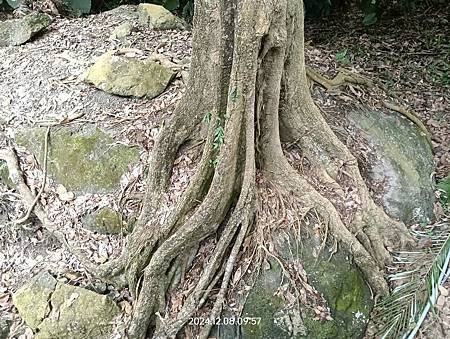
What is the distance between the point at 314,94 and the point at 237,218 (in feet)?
4.33

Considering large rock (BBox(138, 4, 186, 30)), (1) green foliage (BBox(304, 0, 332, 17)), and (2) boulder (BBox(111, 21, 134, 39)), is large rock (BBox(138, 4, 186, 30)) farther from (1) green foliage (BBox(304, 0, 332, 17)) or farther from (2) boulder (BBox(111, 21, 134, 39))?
(1) green foliage (BBox(304, 0, 332, 17))

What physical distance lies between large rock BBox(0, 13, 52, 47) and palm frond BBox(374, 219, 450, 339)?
3.59m

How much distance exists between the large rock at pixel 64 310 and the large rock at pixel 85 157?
25.8 inches

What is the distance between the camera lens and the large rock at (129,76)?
4.04 meters

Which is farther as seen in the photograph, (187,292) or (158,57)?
(158,57)

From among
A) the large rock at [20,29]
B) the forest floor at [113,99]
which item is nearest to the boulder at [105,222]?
the forest floor at [113,99]

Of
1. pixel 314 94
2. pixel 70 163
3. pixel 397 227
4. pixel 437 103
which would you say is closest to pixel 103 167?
pixel 70 163

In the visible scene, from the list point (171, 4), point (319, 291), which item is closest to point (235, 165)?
point (319, 291)

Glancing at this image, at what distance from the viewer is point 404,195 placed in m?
3.69

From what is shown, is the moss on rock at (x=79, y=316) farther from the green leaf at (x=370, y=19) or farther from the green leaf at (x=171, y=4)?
the green leaf at (x=370, y=19)

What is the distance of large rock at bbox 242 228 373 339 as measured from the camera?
121 inches

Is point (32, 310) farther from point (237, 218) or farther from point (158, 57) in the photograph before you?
point (158, 57)

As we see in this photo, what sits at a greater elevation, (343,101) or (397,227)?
(343,101)
